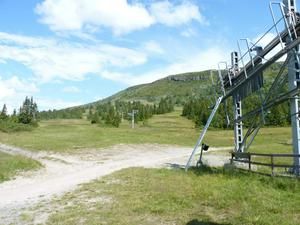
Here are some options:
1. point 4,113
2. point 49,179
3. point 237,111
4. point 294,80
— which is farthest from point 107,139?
point 4,113

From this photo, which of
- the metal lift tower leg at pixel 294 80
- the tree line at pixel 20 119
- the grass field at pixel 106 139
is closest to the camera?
the metal lift tower leg at pixel 294 80

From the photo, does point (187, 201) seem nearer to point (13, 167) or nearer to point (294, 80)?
point (294, 80)

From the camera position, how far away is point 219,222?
10.8 meters

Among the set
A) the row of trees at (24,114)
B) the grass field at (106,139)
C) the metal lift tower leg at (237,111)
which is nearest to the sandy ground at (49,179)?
the grass field at (106,139)

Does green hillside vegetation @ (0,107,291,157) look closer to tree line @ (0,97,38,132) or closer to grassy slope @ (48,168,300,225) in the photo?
tree line @ (0,97,38,132)

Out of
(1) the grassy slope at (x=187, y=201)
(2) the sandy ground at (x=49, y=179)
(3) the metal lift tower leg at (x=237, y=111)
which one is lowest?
(2) the sandy ground at (x=49, y=179)

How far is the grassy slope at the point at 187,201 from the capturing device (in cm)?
1133

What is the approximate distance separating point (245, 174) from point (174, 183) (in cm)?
393

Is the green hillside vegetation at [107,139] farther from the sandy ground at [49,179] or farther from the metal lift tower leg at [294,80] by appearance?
the metal lift tower leg at [294,80]

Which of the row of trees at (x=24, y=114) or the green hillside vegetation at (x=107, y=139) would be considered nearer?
the green hillside vegetation at (x=107, y=139)

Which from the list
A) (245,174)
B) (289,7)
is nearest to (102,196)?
(245,174)

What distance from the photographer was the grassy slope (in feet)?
37.2

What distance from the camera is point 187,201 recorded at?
13.5 metres

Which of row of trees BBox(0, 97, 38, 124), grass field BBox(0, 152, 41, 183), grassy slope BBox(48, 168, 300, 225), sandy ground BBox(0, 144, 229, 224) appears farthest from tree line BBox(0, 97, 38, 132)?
grassy slope BBox(48, 168, 300, 225)
